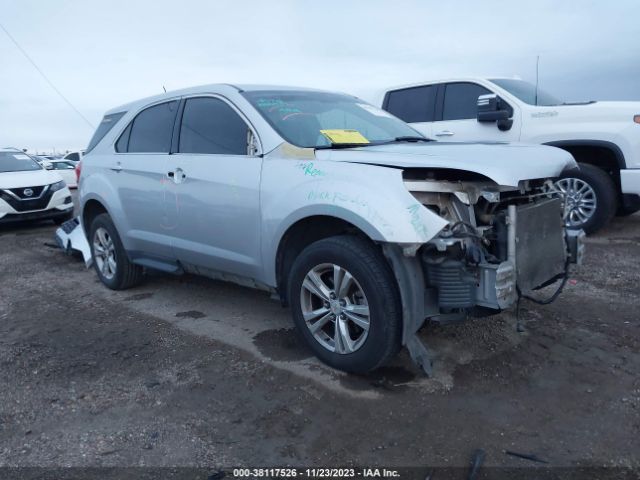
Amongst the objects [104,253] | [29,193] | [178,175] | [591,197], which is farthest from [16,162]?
[591,197]

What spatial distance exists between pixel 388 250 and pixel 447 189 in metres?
0.47

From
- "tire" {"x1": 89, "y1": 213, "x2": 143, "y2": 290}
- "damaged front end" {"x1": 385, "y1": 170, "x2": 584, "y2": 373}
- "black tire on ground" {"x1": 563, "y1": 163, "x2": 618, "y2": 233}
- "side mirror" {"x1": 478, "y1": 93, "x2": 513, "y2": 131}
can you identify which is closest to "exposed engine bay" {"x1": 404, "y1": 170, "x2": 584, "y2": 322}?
"damaged front end" {"x1": 385, "y1": 170, "x2": 584, "y2": 373}

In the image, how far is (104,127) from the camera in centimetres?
557

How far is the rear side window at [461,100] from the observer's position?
728 centimetres

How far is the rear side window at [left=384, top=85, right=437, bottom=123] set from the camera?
771cm

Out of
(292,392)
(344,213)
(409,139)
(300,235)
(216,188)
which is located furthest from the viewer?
(409,139)

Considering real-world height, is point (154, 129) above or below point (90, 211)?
above

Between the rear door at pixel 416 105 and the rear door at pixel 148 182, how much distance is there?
4020mm

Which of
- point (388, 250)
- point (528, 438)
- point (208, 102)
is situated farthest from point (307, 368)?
point (208, 102)

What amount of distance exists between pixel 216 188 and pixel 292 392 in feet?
5.20

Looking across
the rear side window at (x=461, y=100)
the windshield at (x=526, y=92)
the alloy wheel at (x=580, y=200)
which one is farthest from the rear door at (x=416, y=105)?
the alloy wheel at (x=580, y=200)

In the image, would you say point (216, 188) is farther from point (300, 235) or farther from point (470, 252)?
point (470, 252)

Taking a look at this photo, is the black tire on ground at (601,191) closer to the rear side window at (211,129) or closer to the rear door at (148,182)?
the rear side window at (211,129)

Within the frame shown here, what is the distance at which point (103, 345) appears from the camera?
160 inches
